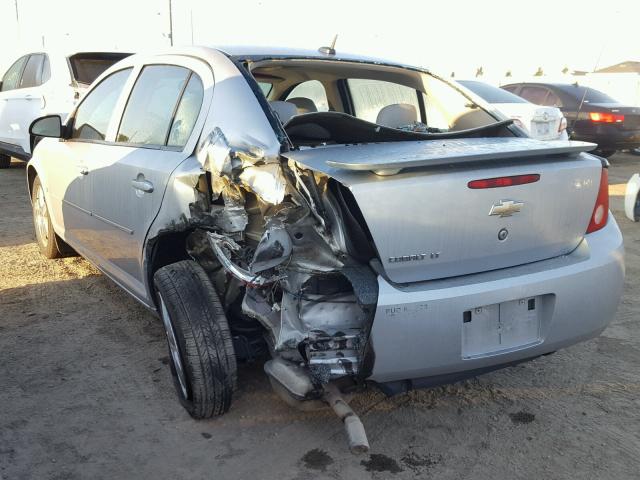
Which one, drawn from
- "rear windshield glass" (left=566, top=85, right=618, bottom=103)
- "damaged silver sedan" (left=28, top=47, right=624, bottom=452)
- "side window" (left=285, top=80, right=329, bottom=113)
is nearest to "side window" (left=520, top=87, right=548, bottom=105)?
"rear windshield glass" (left=566, top=85, right=618, bottom=103)

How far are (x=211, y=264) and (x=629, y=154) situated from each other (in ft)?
44.3

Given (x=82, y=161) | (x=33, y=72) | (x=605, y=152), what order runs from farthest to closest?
(x=605, y=152), (x=33, y=72), (x=82, y=161)

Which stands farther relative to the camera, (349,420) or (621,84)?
(621,84)

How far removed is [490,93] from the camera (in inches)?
395

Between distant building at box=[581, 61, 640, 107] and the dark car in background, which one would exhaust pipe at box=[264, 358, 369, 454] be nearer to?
the dark car in background

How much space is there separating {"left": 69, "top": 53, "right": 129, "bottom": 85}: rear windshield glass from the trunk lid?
614 centimetres

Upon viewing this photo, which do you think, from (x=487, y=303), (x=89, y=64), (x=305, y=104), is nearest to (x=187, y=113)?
(x=305, y=104)

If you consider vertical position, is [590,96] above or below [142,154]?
below

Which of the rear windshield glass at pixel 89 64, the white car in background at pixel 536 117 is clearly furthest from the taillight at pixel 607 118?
the rear windshield glass at pixel 89 64

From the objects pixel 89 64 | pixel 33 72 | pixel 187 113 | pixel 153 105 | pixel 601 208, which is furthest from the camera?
pixel 33 72

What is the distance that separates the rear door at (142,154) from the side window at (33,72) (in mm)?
5588

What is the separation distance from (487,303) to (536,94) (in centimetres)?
1072

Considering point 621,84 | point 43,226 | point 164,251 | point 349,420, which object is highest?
point 164,251

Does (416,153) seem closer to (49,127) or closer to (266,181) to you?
(266,181)
